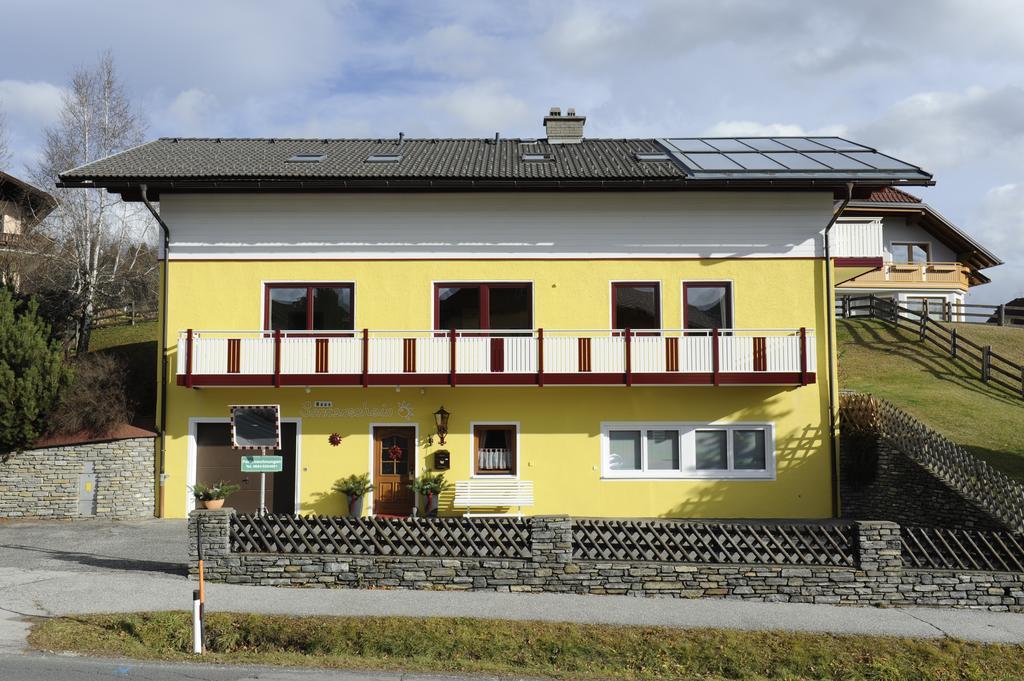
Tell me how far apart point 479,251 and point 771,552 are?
9.33 m

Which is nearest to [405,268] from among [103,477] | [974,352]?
[103,477]

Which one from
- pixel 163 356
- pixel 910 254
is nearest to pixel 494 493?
pixel 163 356

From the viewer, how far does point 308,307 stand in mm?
18391

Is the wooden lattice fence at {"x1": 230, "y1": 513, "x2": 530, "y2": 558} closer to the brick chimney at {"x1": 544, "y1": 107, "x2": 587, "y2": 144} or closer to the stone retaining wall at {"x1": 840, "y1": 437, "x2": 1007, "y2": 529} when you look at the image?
the stone retaining wall at {"x1": 840, "y1": 437, "x2": 1007, "y2": 529}

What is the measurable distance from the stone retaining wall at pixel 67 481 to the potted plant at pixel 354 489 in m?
4.34

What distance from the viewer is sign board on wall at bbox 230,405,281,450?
529 inches

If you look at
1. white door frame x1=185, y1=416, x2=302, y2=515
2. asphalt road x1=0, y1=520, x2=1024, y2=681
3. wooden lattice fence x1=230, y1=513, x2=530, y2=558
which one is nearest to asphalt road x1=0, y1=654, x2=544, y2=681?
asphalt road x1=0, y1=520, x2=1024, y2=681

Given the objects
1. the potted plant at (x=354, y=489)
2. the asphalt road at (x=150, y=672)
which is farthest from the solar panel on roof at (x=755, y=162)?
the asphalt road at (x=150, y=672)

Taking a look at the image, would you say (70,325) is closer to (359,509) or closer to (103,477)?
(103,477)

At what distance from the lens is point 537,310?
18.4 m

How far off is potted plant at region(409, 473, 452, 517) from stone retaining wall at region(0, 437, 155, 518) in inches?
235

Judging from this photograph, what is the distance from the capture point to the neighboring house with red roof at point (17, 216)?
83.6 feet

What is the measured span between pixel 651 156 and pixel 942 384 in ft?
33.9

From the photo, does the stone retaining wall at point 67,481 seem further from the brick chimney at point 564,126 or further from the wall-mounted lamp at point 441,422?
the brick chimney at point 564,126
